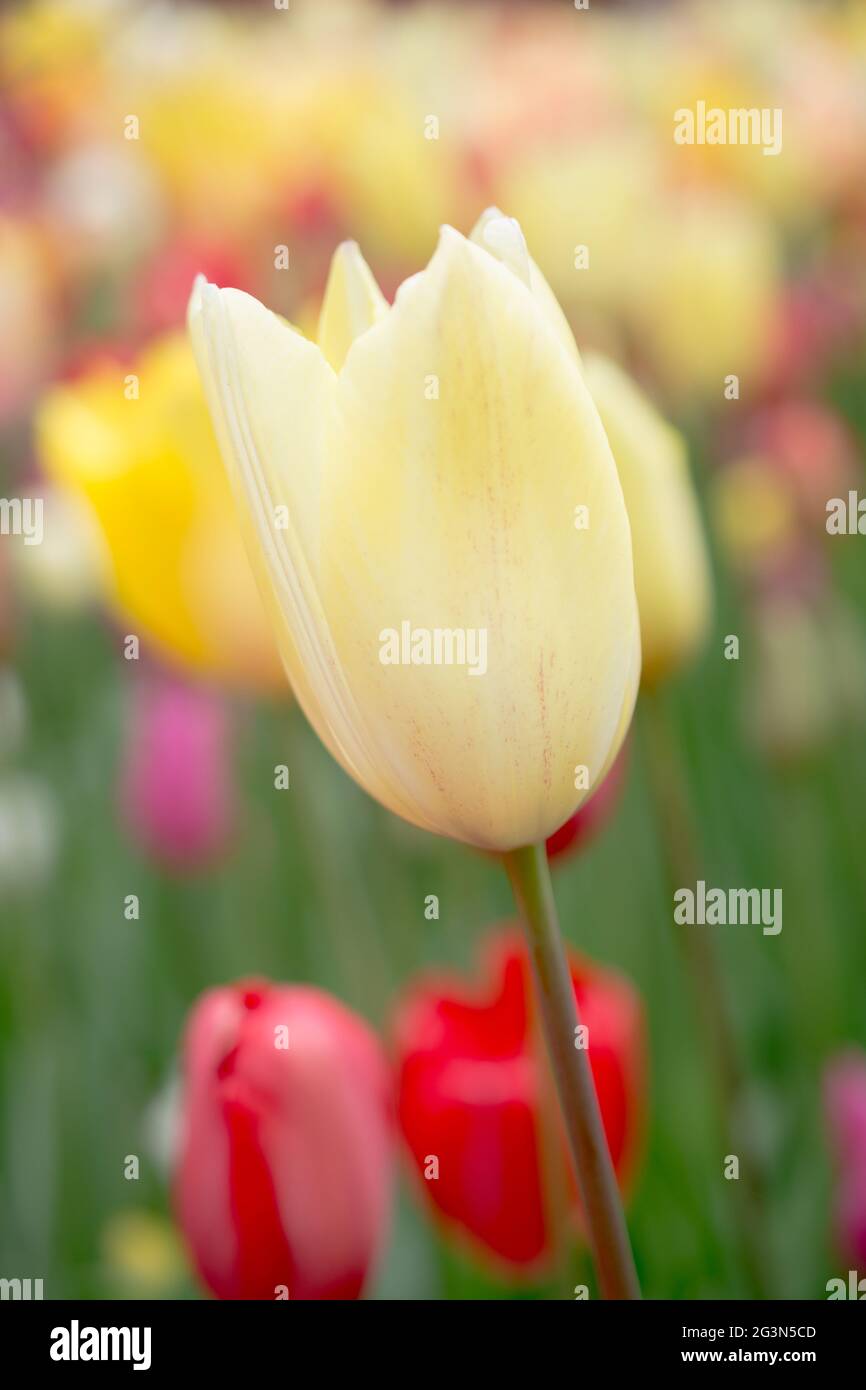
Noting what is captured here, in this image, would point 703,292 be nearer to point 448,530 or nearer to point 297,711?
point 297,711

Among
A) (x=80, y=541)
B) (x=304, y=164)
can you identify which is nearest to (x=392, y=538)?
(x=80, y=541)

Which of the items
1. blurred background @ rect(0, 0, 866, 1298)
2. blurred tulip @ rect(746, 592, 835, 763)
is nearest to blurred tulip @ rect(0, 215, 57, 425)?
blurred background @ rect(0, 0, 866, 1298)

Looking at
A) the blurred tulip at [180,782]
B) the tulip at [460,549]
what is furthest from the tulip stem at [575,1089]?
the blurred tulip at [180,782]

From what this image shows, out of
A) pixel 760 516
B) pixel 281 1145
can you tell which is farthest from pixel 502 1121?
pixel 760 516

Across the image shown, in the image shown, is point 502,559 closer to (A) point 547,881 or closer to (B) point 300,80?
(A) point 547,881

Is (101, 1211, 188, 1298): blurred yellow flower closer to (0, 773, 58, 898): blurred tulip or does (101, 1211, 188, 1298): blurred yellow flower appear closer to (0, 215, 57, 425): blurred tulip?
(0, 773, 58, 898): blurred tulip

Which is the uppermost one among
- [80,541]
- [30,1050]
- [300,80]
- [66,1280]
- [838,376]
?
[300,80]
